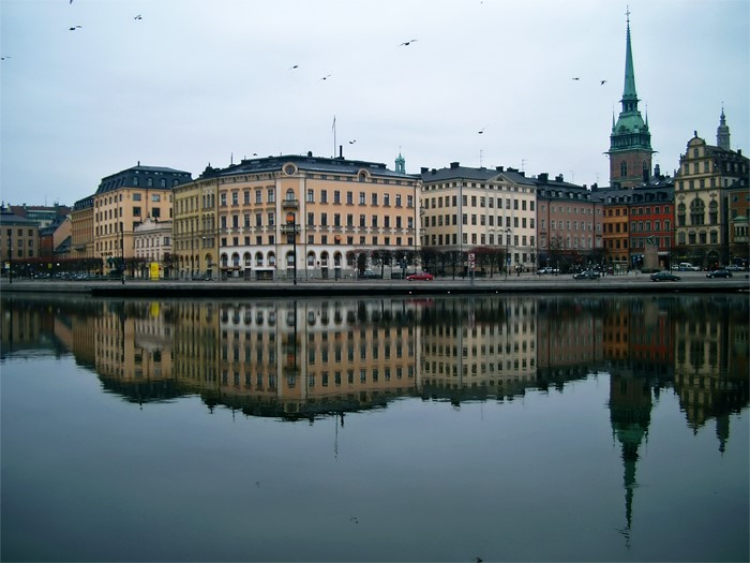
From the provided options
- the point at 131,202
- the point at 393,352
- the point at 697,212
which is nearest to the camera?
the point at 393,352

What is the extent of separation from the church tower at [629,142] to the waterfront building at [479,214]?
64.2m

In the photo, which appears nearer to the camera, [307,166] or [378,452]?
[378,452]

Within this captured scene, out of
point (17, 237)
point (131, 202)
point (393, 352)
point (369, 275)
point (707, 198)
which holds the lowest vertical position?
point (393, 352)

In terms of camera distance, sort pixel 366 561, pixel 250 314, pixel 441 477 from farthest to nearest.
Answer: pixel 250 314 → pixel 441 477 → pixel 366 561

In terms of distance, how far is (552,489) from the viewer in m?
12.6

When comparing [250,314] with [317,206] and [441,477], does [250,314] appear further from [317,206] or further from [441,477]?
[317,206]

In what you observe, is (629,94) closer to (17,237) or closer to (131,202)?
(131,202)

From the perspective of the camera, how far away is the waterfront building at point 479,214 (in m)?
115

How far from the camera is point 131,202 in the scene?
448ft

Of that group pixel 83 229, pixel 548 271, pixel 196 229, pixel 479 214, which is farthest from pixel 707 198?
pixel 83 229

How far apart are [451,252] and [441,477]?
306 ft

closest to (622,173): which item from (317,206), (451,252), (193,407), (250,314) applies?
(451,252)

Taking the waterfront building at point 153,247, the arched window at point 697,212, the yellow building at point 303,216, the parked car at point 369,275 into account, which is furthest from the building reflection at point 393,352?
the arched window at point 697,212

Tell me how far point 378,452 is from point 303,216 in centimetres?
8502
